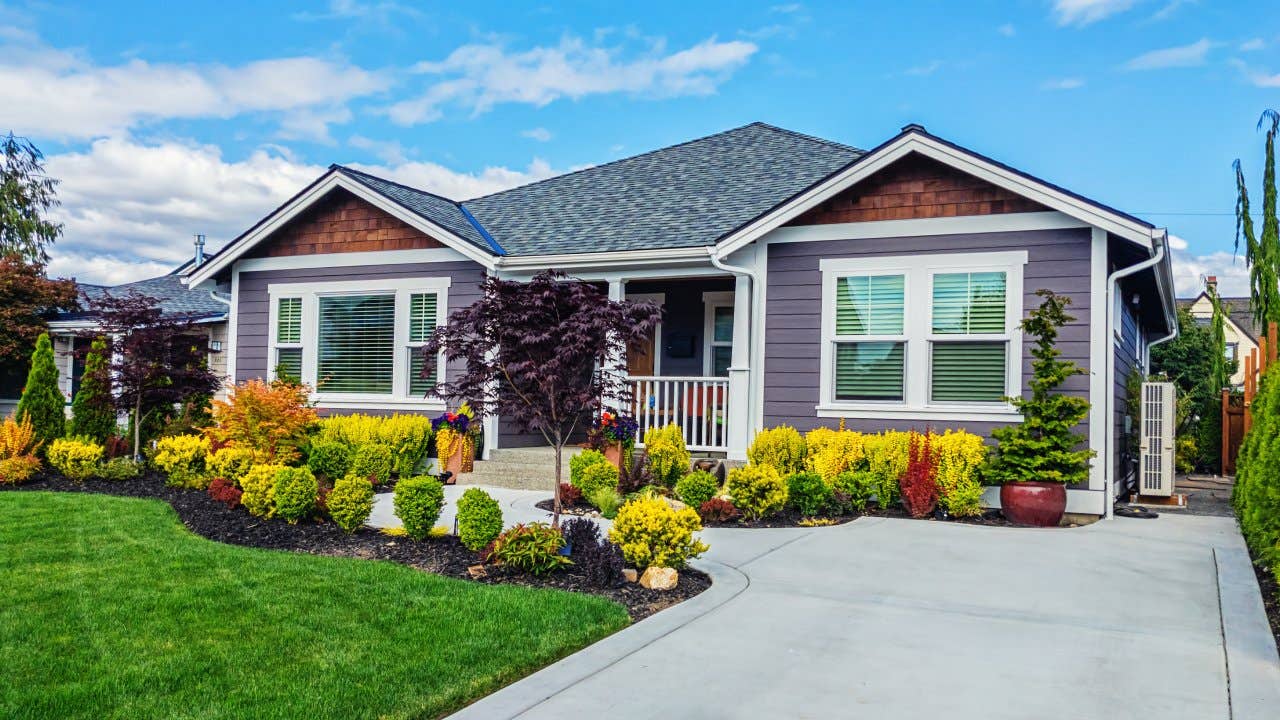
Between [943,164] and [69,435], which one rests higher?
[943,164]

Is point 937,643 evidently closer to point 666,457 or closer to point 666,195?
point 666,457

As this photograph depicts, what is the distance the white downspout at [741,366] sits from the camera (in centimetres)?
1082

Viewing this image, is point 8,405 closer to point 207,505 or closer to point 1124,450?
point 207,505

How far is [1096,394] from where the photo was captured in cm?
934

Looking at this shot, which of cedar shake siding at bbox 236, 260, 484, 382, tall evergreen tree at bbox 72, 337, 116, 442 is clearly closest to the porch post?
Result: cedar shake siding at bbox 236, 260, 484, 382

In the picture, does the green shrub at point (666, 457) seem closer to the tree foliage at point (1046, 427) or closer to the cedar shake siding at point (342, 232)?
the tree foliage at point (1046, 427)

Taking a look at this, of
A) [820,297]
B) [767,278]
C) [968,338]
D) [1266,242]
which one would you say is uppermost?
[1266,242]

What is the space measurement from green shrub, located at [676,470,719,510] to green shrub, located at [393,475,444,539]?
2.63m

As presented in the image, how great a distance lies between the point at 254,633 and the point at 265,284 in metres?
10.3

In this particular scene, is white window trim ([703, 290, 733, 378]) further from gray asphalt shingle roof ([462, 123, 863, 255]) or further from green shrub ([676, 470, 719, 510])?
green shrub ([676, 470, 719, 510])

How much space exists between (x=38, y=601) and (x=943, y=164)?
9.19m

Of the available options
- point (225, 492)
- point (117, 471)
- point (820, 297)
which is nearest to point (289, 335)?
point (117, 471)

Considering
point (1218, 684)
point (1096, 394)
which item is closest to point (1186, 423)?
point (1096, 394)

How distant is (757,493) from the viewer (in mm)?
8531
